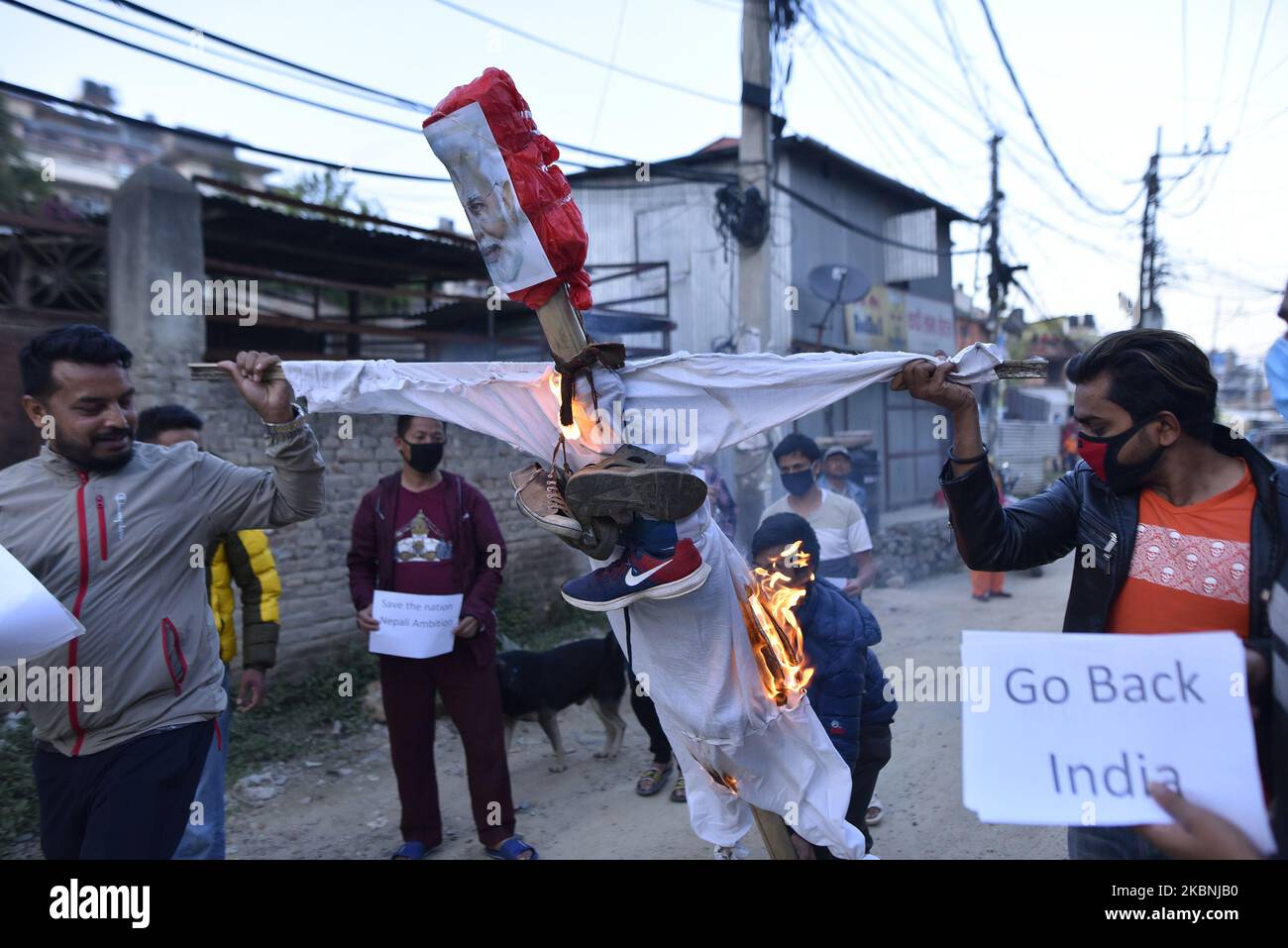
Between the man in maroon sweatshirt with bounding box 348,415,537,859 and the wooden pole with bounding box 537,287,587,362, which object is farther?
the man in maroon sweatshirt with bounding box 348,415,537,859

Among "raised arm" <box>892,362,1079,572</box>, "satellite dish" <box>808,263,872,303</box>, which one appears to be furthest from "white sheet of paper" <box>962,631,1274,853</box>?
"satellite dish" <box>808,263,872,303</box>

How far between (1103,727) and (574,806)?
3632 millimetres

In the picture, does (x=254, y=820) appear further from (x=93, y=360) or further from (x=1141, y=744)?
(x=1141, y=744)

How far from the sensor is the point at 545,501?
8.13ft

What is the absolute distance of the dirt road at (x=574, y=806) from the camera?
4055 mm

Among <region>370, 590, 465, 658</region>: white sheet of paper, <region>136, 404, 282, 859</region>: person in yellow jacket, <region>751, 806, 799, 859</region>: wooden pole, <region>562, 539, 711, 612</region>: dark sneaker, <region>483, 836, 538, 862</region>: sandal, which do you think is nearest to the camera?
<region>562, 539, 711, 612</region>: dark sneaker

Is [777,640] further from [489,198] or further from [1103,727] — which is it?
[489,198]

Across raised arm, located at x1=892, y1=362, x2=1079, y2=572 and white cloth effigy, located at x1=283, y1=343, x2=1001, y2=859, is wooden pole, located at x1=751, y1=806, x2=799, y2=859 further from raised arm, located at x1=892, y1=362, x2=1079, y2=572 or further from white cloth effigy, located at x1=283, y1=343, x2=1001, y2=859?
raised arm, located at x1=892, y1=362, x2=1079, y2=572

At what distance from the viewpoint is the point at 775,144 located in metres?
11.7

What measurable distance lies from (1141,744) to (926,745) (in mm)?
3872

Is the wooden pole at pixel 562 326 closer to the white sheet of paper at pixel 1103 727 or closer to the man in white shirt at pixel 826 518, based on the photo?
the white sheet of paper at pixel 1103 727

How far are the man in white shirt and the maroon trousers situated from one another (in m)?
1.84

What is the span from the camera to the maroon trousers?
3.99 meters
